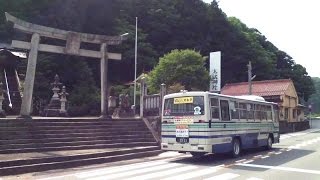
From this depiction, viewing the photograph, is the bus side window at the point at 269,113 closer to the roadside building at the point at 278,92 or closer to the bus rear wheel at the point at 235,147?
the bus rear wheel at the point at 235,147

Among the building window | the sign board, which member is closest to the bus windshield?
the sign board

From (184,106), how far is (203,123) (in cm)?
121

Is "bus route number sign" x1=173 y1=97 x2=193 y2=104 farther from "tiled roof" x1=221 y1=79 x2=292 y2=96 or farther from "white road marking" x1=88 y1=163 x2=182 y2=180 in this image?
"tiled roof" x1=221 y1=79 x2=292 y2=96

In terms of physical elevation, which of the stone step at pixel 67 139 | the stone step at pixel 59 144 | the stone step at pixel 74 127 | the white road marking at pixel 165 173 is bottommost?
the white road marking at pixel 165 173

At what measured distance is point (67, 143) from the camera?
1720 centimetres

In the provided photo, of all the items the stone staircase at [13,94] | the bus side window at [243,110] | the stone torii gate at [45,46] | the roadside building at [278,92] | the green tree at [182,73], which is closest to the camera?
the bus side window at [243,110]

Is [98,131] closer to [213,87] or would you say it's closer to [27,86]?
[27,86]

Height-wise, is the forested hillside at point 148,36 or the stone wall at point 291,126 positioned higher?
the forested hillside at point 148,36

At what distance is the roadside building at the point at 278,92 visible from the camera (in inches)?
2028

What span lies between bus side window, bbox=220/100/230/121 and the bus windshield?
1243 millimetres

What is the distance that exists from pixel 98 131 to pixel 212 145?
6.46 metres

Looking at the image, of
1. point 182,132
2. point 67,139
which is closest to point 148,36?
point 67,139

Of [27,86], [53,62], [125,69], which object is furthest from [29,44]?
[125,69]

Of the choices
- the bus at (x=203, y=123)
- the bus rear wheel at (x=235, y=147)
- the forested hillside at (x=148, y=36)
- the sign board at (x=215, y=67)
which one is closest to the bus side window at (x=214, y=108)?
the bus at (x=203, y=123)
